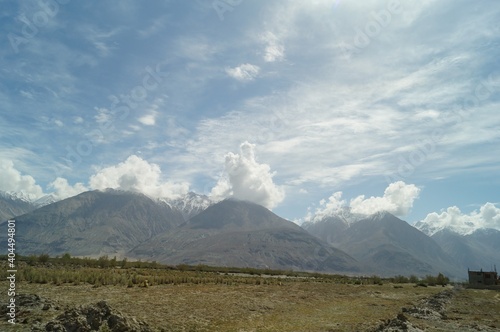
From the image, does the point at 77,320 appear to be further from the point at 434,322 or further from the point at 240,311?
the point at 434,322

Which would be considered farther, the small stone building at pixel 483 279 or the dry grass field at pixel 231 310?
the small stone building at pixel 483 279

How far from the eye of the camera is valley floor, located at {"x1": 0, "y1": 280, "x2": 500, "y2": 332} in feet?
83.3

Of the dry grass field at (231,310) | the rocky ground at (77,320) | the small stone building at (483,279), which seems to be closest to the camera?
the rocky ground at (77,320)

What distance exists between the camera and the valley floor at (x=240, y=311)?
25.4 m

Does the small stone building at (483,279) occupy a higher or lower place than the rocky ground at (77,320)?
lower

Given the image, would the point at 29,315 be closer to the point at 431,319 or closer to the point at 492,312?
the point at 431,319

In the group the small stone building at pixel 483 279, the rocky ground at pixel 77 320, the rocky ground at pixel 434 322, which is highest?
the rocky ground at pixel 77 320

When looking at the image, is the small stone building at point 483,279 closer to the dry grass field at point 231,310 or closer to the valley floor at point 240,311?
the dry grass field at point 231,310

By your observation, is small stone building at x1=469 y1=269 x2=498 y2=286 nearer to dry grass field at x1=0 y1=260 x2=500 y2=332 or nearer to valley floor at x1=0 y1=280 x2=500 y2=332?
dry grass field at x1=0 y1=260 x2=500 y2=332

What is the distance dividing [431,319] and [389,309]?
19.0ft

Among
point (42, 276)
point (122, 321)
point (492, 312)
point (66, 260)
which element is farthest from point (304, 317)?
point (66, 260)

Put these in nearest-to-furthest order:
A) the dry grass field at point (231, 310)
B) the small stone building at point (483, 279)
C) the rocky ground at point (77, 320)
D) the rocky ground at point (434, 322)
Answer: the rocky ground at point (77, 320) < the dry grass field at point (231, 310) < the rocky ground at point (434, 322) < the small stone building at point (483, 279)

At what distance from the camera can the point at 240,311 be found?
31234 mm

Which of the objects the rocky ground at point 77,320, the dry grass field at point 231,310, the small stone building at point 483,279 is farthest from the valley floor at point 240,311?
the small stone building at point 483,279
